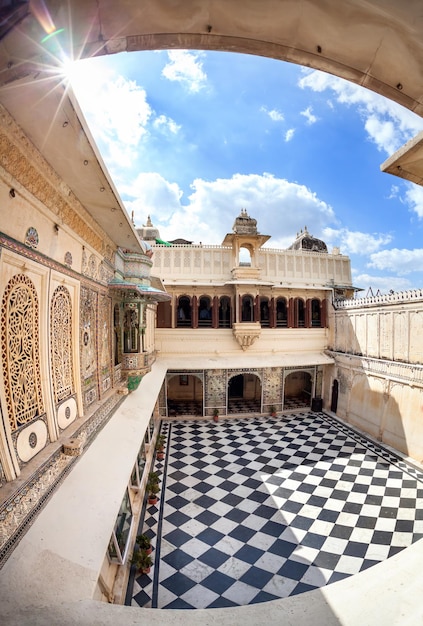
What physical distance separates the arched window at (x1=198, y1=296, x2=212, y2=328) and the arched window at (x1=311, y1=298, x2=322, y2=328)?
14.7 feet

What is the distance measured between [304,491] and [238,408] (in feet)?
19.6

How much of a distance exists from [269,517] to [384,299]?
300 inches

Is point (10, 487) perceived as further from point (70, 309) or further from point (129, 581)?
point (129, 581)

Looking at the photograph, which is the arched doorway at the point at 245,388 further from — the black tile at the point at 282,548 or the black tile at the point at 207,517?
the black tile at the point at 282,548

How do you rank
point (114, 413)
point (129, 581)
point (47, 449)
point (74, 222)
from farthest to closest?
point (114, 413) → point (129, 581) → point (74, 222) → point (47, 449)

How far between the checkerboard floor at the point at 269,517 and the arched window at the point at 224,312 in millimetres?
4424

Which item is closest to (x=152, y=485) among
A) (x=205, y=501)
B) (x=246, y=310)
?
(x=205, y=501)

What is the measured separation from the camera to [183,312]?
41.6 feet

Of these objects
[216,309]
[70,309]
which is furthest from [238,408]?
[70,309]

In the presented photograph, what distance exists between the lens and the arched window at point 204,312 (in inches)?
477

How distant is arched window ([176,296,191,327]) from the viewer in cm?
1218

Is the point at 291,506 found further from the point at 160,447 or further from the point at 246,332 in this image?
the point at 246,332

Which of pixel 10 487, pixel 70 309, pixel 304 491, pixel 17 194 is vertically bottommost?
pixel 304 491

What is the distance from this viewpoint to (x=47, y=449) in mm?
2979
